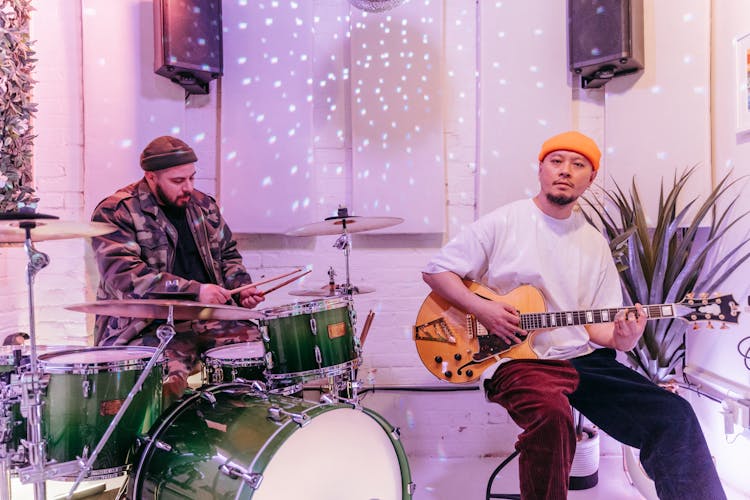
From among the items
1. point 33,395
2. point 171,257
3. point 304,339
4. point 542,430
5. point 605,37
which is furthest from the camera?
point 605,37

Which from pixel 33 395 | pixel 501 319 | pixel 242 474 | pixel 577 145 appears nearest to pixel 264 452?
pixel 242 474

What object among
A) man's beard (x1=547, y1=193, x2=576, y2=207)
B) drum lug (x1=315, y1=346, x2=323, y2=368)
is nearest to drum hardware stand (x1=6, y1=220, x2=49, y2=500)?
drum lug (x1=315, y1=346, x2=323, y2=368)

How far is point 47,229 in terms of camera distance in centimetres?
168

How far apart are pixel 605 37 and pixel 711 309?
1515mm

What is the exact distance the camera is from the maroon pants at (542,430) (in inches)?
76.3

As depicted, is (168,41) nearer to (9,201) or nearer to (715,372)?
(9,201)

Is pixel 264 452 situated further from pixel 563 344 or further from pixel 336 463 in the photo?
pixel 563 344

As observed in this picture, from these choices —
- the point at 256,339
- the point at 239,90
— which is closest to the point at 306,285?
the point at 256,339

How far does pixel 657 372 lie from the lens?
2.76 m

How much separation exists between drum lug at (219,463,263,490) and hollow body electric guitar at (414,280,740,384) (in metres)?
1.01

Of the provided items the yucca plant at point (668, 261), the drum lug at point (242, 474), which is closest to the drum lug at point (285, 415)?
the drum lug at point (242, 474)

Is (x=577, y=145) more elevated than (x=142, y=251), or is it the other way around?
(x=577, y=145)

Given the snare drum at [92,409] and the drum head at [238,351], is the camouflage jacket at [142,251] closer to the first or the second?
the drum head at [238,351]

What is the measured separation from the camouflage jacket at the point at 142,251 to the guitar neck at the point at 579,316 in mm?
1344
